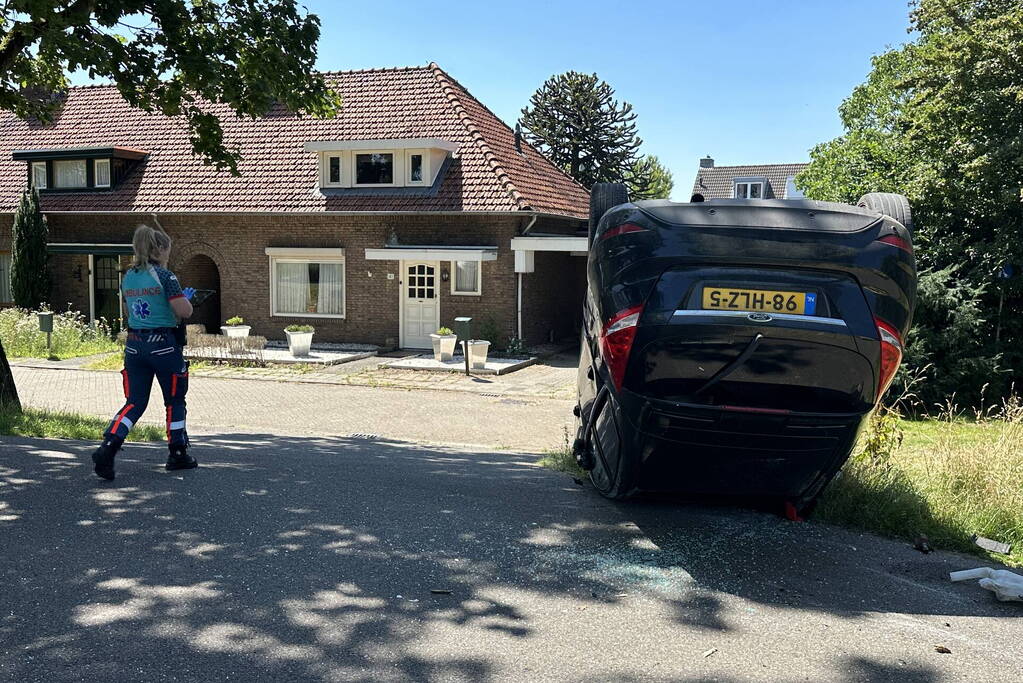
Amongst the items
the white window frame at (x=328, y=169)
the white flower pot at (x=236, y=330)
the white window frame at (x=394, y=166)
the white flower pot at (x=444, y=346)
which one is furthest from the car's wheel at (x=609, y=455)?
the white window frame at (x=328, y=169)

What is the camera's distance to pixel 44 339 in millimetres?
20391

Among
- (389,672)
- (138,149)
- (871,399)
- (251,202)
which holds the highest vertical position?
(138,149)

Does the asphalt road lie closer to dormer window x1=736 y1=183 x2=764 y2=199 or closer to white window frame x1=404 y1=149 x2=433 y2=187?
white window frame x1=404 y1=149 x2=433 y2=187

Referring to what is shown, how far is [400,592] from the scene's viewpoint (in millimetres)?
4262

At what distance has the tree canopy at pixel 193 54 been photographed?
902cm

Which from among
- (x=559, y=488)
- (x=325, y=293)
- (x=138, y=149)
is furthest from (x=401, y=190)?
(x=559, y=488)

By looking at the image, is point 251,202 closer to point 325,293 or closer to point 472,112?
point 325,293

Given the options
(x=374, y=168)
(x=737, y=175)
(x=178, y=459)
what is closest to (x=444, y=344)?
(x=374, y=168)

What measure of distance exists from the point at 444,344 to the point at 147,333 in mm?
12763

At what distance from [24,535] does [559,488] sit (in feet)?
11.1

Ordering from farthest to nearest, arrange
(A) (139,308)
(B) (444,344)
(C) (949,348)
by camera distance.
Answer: (B) (444,344)
(C) (949,348)
(A) (139,308)

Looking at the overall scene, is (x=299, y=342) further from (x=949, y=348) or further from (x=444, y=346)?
(x=949, y=348)

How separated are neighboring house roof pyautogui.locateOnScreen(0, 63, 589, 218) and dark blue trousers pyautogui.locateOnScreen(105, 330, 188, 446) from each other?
46.1ft

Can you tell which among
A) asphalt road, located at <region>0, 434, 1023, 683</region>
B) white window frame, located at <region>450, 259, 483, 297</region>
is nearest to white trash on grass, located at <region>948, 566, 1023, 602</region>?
asphalt road, located at <region>0, 434, 1023, 683</region>
